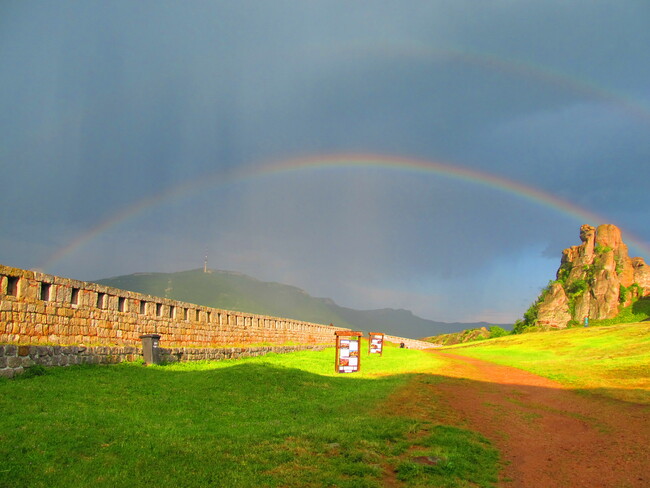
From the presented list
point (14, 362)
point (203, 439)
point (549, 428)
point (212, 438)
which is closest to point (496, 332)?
point (549, 428)

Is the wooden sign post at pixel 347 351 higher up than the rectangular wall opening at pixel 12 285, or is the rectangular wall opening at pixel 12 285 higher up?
the rectangular wall opening at pixel 12 285

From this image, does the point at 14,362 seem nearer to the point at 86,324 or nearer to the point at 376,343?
the point at 86,324

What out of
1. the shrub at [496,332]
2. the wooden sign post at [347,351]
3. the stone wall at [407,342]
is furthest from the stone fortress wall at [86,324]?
the shrub at [496,332]

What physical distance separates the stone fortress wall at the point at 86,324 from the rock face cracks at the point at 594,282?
6702 cm

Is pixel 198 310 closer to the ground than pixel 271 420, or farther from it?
farther from it

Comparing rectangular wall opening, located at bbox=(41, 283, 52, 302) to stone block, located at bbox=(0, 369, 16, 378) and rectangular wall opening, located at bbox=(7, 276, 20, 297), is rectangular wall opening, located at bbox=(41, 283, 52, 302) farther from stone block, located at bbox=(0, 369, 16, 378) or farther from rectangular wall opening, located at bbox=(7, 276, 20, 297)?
stone block, located at bbox=(0, 369, 16, 378)

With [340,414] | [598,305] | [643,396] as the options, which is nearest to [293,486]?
[340,414]

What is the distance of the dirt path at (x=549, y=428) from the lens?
26.1ft

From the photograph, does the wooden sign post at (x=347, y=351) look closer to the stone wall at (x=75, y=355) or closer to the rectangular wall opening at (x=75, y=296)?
the stone wall at (x=75, y=355)

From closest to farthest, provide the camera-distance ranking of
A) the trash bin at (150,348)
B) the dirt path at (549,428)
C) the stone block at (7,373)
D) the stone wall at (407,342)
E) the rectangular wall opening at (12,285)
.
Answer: the dirt path at (549,428) → the stone block at (7,373) → the rectangular wall opening at (12,285) → the trash bin at (150,348) → the stone wall at (407,342)

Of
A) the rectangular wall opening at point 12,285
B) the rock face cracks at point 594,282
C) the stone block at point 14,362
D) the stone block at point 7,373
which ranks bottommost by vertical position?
the stone block at point 7,373

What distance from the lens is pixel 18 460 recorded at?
649 centimetres

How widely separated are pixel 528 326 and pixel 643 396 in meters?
74.3

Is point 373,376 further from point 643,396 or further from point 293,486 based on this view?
point 293,486
